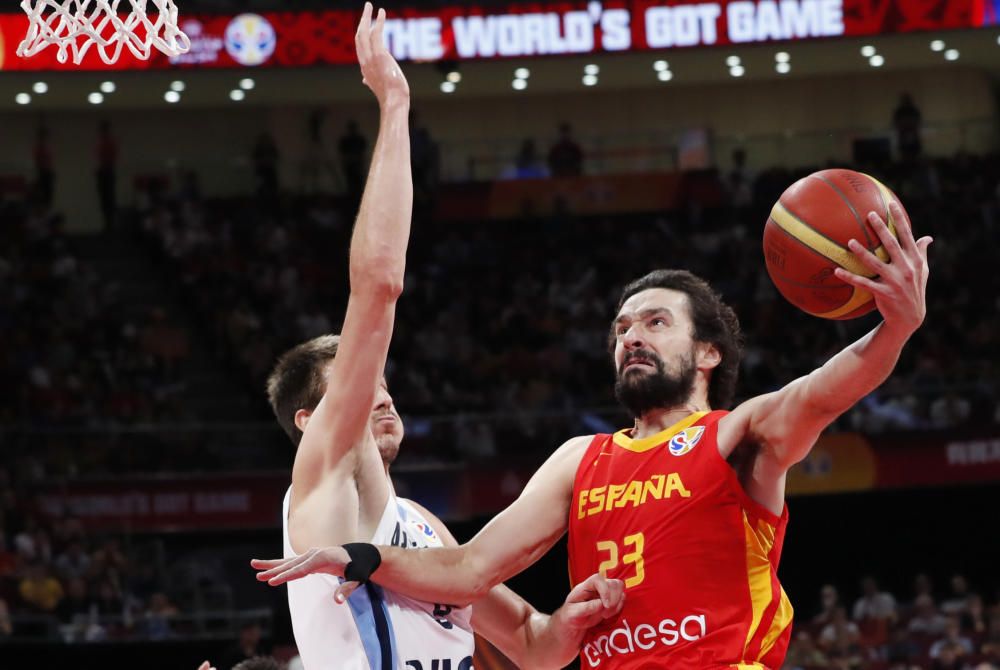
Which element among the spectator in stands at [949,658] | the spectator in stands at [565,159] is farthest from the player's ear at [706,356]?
the spectator in stands at [565,159]

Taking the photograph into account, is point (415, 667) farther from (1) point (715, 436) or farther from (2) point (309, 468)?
(1) point (715, 436)

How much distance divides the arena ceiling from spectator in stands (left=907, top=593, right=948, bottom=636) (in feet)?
30.7

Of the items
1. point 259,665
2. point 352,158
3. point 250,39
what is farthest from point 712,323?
point 352,158

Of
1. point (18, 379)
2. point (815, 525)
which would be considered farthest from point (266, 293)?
point (815, 525)

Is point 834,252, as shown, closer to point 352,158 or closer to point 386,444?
point 386,444

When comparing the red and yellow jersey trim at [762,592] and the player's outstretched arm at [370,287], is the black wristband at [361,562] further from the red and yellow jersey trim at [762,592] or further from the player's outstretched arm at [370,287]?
the red and yellow jersey trim at [762,592]

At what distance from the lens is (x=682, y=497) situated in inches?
165

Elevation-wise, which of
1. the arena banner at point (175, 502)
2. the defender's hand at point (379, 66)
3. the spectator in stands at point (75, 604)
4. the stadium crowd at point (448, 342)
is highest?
the defender's hand at point (379, 66)

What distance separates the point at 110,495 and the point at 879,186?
13.1 m

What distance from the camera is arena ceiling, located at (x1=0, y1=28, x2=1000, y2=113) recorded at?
2222cm

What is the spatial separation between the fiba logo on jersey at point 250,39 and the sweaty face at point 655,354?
16.1 metres

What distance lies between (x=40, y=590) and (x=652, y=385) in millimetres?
10876

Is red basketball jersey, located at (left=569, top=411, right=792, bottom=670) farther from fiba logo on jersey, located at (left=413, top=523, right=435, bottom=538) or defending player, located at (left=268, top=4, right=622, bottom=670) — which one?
fiba logo on jersey, located at (left=413, top=523, right=435, bottom=538)

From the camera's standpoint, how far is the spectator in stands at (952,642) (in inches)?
538
